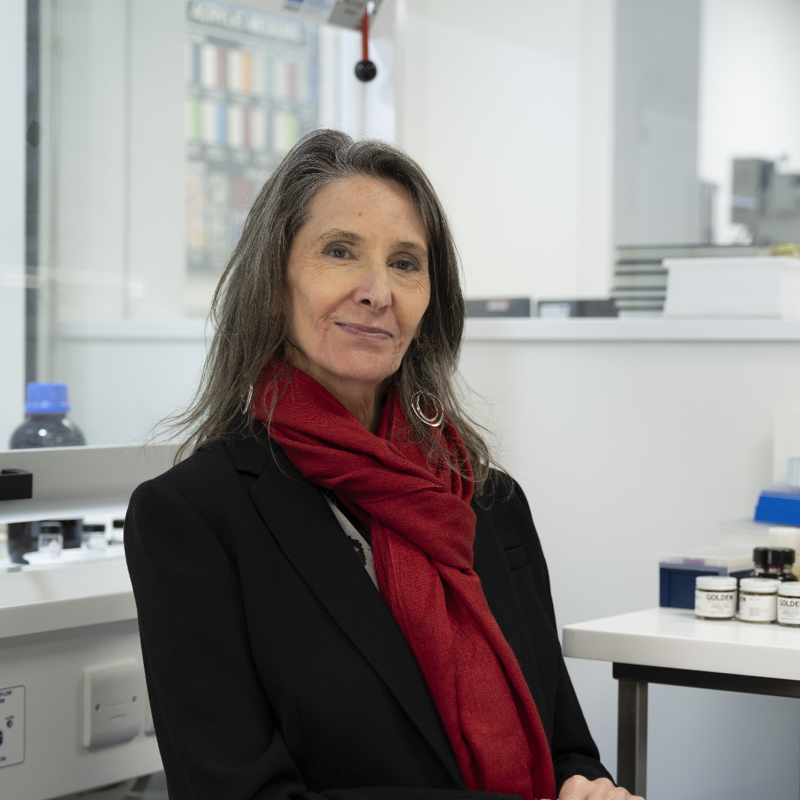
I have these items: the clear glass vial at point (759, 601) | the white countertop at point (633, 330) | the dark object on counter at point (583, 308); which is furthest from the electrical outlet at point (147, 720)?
the dark object on counter at point (583, 308)

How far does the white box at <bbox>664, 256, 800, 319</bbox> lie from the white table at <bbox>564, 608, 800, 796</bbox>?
2.34ft

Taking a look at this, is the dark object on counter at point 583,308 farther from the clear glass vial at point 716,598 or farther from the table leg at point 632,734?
the table leg at point 632,734

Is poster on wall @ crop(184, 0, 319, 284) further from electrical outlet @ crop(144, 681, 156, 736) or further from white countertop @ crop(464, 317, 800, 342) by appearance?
electrical outlet @ crop(144, 681, 156, 736)

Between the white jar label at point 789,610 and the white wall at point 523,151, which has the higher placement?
the white wall at point 523,151

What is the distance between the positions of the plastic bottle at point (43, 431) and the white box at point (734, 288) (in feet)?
3.59

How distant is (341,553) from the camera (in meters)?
1.16

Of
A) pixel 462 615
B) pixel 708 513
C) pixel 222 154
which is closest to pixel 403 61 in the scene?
pixel 222 154

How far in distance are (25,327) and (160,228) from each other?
0.34 meters

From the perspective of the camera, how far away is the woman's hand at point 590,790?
3.90ft

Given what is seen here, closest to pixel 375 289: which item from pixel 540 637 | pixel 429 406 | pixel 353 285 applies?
pixel 353 285

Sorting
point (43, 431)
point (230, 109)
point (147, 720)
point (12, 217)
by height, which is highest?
point (230, 109)

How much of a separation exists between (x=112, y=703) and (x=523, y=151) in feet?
5.56

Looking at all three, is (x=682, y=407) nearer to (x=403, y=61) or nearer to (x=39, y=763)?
(x=403, y=61)

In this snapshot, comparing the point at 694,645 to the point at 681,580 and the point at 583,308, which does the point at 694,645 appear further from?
the point at 583,308
